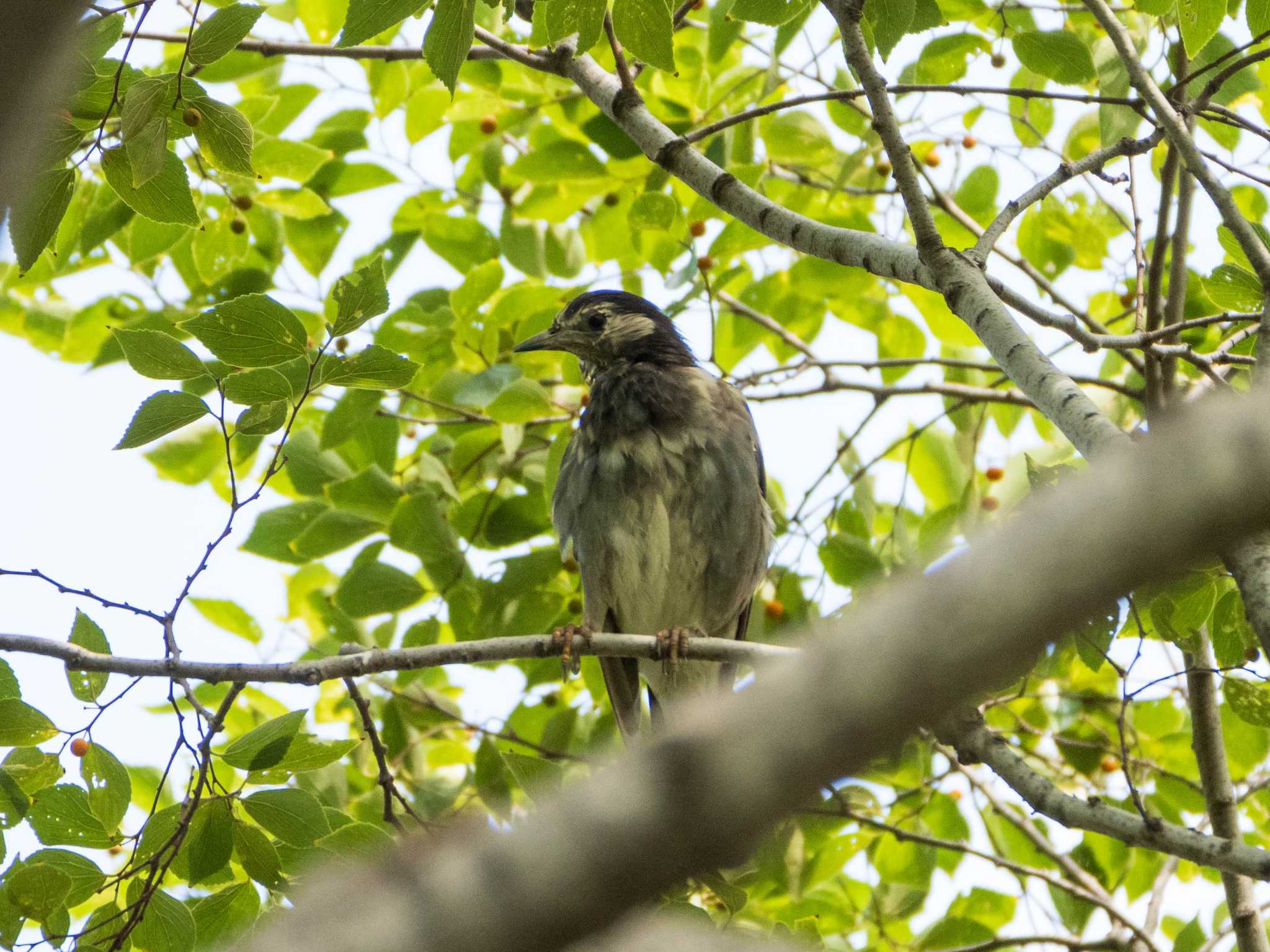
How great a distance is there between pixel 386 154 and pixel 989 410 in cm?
345

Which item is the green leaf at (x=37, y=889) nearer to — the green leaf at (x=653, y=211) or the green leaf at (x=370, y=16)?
the green leaf at (x=370, y=16)

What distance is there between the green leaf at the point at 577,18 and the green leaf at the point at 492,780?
9.32 feet

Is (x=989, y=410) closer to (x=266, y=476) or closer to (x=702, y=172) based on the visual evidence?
(x=702, y=172)

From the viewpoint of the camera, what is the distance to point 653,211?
16.2 feet

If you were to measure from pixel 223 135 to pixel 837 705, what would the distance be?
304 cm

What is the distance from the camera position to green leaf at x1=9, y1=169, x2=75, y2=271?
10.9ft

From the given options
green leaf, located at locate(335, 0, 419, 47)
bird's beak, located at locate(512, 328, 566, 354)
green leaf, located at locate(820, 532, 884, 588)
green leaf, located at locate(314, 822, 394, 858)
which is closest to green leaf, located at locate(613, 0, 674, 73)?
green leaf, located at locate(335, 0, 419, 47)

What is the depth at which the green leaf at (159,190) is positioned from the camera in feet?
11.4

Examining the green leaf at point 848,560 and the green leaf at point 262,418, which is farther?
the green leaf at point 848,560

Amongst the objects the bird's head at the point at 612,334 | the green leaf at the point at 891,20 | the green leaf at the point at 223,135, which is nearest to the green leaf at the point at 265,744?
the green leaf at the point at 223,135

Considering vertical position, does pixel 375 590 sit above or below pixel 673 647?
above

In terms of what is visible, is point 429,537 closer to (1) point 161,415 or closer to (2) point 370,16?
(1) point 161,415

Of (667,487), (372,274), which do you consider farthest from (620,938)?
(667,487)

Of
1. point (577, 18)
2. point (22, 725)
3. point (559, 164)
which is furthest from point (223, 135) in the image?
point (559, 164)
